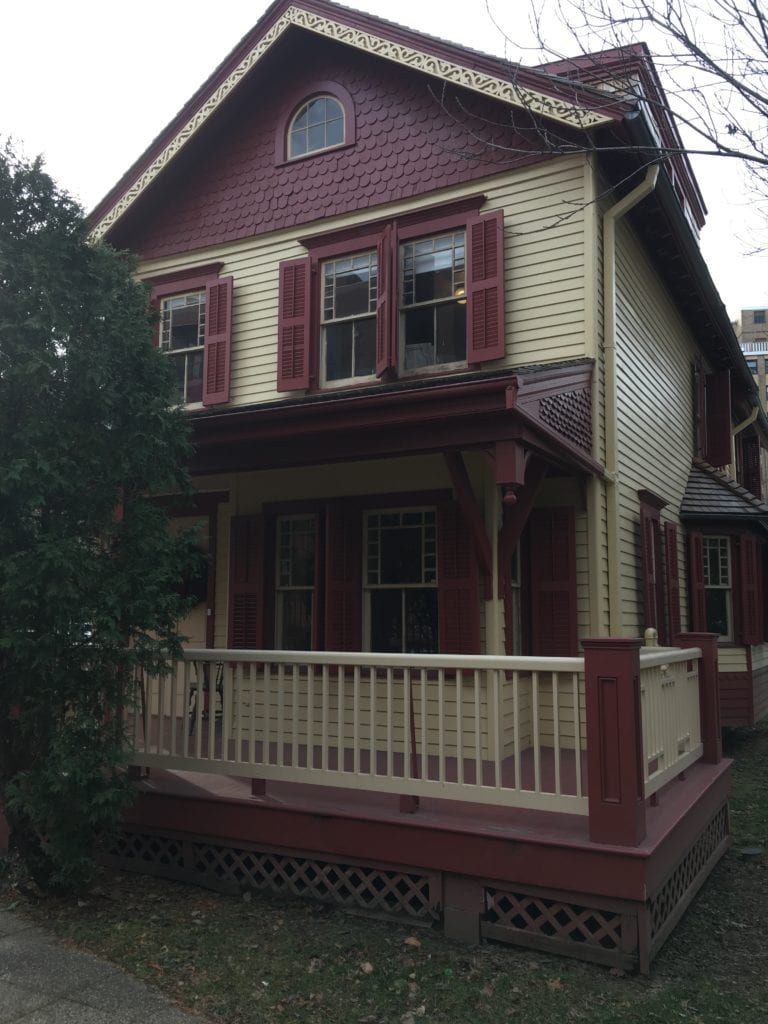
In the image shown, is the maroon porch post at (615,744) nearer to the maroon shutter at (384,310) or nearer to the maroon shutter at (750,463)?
the maroon shutter at (384,310)

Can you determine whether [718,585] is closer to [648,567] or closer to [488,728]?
[648,567]

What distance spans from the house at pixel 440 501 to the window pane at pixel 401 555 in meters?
0.03

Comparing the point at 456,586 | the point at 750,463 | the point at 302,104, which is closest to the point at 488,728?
the point at 456,586

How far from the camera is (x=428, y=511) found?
802 centimetres

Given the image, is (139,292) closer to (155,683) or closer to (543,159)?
(155,683)

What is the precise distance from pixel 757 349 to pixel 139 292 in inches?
3841

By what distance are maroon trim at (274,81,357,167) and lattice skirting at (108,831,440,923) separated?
24.0 feet

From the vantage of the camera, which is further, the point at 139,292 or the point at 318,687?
the point at 318,687

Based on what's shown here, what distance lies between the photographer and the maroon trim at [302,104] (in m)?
9.10

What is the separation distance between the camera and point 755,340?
8325 centimetres

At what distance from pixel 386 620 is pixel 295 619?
3.75 ft

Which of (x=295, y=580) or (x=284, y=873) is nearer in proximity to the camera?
(x=284, y=873)

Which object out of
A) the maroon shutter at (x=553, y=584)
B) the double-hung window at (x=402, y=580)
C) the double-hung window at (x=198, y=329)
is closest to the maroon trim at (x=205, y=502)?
the double-hung window at (x=198, y=329)

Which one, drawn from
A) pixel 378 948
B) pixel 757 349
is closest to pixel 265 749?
pixel 378 948
